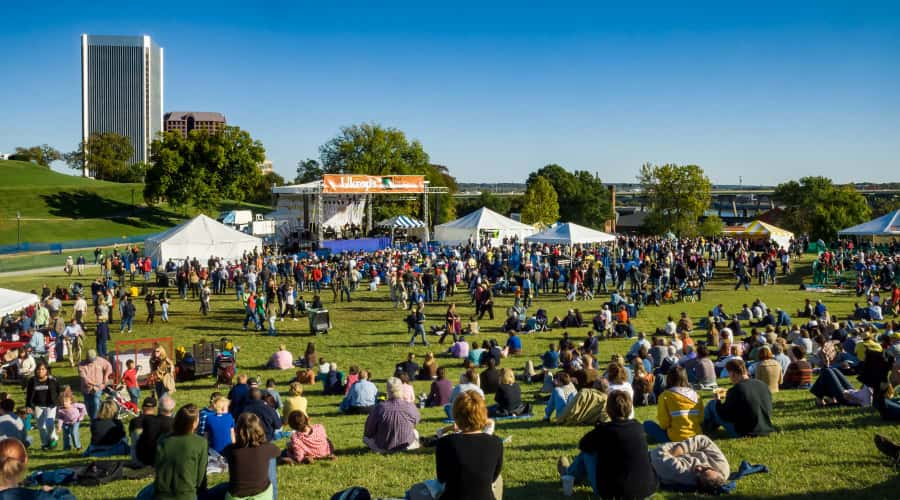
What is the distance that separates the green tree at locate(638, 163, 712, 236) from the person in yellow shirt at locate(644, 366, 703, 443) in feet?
172

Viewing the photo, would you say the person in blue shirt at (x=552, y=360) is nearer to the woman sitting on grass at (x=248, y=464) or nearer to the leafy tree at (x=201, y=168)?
the woman sitting on grass at (x=248, y=464)

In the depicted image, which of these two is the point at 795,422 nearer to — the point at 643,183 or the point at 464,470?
the point at 464,470

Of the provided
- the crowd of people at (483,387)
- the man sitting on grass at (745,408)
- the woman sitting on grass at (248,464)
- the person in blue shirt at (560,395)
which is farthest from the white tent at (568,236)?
the woman sitting on grass at (248,464)

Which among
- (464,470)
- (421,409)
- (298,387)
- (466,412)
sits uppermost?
(466,412)

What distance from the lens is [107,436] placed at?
821 cm

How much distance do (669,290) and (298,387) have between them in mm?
17607

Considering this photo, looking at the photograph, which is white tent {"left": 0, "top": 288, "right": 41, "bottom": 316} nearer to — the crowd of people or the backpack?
the crowd of people

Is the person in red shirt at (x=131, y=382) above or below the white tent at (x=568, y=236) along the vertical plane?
below

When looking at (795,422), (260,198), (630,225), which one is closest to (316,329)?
(795,422)

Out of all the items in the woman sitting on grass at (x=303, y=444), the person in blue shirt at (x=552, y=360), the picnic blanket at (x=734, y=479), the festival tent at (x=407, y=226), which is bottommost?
the person in blue shirt at (x=552, y=360)

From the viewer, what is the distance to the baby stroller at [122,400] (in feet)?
35.2

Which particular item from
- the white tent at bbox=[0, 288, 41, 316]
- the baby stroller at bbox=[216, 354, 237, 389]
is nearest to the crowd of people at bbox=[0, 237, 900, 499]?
the baby stroller at bbox=[216, 354, 237, 389]

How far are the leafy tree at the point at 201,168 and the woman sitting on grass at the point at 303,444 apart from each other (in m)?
55.1

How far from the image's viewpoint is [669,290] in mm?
23828
